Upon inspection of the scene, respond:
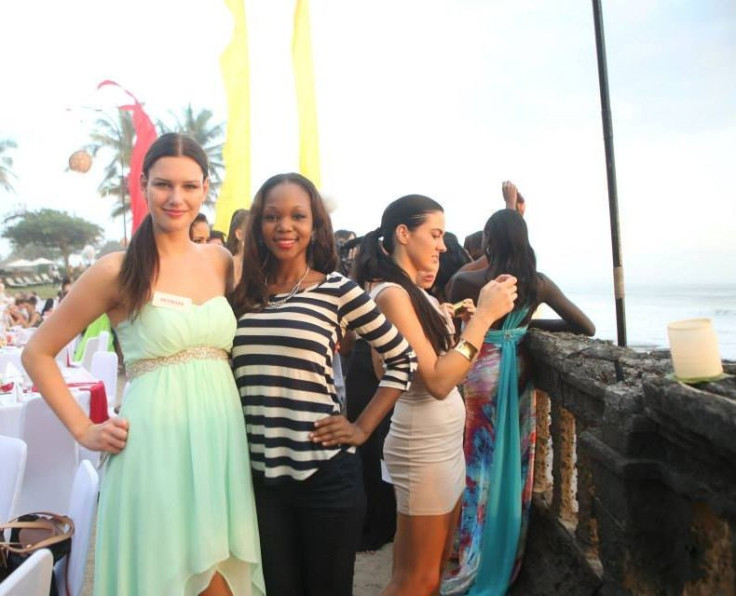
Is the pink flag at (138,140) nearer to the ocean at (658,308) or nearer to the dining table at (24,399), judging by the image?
the dining table at (24,399)

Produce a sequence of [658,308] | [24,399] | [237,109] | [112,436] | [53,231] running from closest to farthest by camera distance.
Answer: [112,436] < [24,399] < [237,109] < [658,308] < [53,231]

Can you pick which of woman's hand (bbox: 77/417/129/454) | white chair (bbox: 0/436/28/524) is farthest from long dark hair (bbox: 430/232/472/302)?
woman's hand (bbox: 77/417/129/454)

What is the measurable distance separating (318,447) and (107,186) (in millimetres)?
45175

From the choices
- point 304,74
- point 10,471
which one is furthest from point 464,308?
point 304,74

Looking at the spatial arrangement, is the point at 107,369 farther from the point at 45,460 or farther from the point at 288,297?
the point at 288,297

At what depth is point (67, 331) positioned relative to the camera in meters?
1.75

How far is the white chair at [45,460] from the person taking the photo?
3.61m

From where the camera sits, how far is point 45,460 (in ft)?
11.9

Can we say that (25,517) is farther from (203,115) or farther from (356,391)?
(203,115)

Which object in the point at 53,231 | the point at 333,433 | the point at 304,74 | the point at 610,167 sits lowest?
the point at 333,433

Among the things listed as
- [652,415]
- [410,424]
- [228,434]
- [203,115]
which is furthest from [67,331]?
[203,115]

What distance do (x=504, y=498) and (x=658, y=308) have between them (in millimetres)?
29447

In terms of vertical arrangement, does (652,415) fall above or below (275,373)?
below

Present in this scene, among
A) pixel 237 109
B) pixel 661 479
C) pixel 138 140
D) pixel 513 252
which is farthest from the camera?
pixel 138 140
